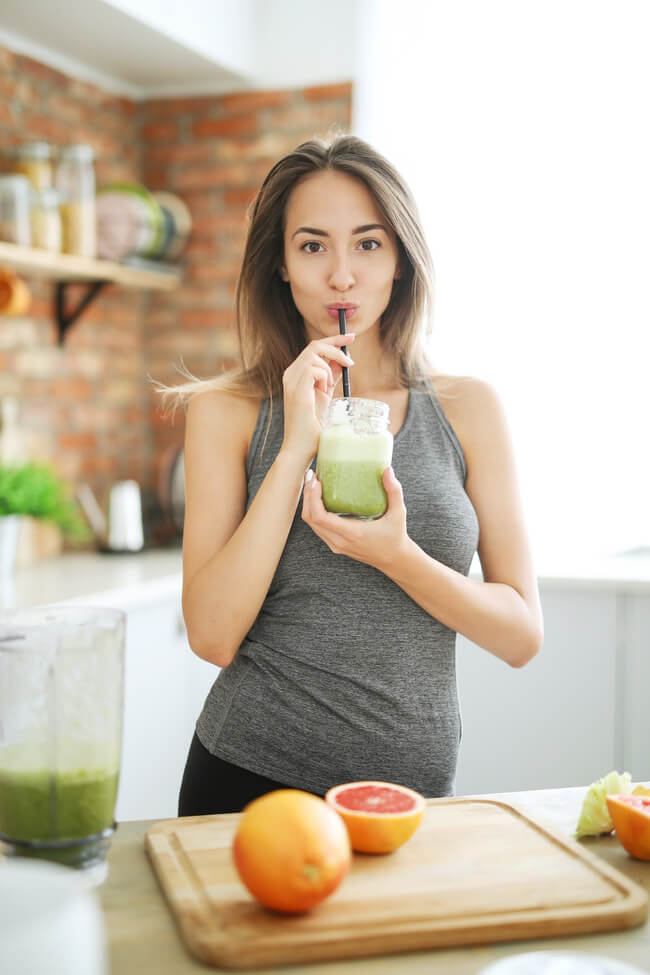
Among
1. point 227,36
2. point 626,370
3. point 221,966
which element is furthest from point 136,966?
point 227,36

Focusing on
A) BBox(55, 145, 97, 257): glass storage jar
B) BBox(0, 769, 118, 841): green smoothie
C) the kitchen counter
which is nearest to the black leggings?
the kitchen counter

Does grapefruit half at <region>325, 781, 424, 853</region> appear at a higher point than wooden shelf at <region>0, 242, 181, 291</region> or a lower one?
lower

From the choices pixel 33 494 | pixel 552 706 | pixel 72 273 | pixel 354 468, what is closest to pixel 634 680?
pixel 552 706

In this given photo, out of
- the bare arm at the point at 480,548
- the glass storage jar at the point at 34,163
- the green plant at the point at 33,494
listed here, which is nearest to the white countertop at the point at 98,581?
the green plant at the point at 33,494

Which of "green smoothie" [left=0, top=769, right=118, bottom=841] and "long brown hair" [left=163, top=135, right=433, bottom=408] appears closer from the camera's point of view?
"green smoothie" [left=0, top=769, right=118, bottom=841]

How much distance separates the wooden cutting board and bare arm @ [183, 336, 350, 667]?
0.40 meters

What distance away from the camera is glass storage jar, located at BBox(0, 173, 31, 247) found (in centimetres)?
286

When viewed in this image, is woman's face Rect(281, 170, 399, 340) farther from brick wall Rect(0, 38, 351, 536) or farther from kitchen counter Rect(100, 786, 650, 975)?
brick wall Rect(0, 38, 351, 536)

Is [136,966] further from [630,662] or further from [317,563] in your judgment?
[630,662]

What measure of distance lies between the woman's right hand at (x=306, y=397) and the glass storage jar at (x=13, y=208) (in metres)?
1.75

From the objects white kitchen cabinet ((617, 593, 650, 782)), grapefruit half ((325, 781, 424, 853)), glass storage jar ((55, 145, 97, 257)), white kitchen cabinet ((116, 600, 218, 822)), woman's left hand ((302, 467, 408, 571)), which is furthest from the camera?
glass storage jar ((55, 145, 97, 257))

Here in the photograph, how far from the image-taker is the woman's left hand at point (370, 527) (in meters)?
1.26

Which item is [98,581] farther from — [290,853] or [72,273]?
[290,853]

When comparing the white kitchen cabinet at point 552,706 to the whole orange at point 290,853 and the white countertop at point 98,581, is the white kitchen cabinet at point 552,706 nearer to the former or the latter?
the white countertop at point 98,581
